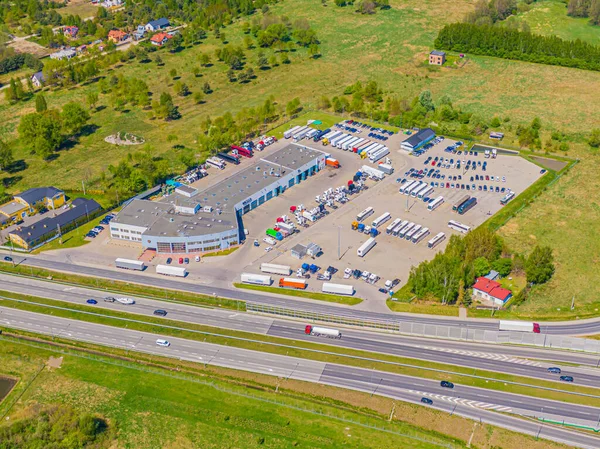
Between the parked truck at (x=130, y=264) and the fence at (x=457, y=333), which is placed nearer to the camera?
the fence at (x=457, y=333)

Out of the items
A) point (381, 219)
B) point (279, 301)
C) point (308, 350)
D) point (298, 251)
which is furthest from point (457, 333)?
point (381, 219)

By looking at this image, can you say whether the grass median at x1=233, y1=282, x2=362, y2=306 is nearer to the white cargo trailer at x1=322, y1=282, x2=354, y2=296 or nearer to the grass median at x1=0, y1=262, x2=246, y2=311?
the white cargo trailer at x1=322, y1=282, x2=354, y2=296

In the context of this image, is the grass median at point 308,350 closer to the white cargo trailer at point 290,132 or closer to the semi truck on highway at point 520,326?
the semi truck on highway at point 520,326

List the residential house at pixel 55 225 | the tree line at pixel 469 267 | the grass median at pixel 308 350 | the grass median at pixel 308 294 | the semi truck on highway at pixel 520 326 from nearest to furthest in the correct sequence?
1. the grass median at pixel 308 350
2. the semi truck on highway at pixel 520 326
3. the tree line at pixel 469 267
4. the grass median at pixel 308 294
5. the residential house at pixel 55 225

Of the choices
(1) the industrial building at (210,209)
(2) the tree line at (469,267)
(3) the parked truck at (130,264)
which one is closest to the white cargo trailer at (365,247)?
(2) the tree line at (469,267)

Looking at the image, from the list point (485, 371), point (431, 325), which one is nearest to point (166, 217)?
point (431, 325)

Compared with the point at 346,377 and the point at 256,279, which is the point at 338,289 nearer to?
the point at 256,279

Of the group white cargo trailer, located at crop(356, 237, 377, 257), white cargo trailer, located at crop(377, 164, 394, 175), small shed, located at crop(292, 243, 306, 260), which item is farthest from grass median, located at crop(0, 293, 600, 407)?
white cargo trailer, located at crop(377, 164, 394, 175)
